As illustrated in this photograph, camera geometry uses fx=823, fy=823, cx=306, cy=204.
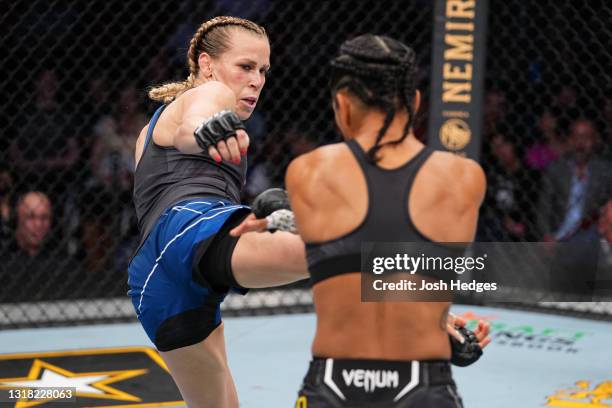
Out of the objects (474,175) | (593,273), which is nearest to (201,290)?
(474,175)

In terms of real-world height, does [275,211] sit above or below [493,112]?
above

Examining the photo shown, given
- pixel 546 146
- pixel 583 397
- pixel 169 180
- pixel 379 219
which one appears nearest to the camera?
pixel 379 219

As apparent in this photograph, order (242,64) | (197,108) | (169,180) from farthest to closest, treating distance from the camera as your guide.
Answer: (242,64) < (169,180) < (197,108)

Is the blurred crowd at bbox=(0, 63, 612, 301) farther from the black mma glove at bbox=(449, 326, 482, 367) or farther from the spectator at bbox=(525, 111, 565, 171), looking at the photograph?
the black mma glove at bbox=(449, 326, 482, 367)

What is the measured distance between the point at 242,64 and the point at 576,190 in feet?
10.5

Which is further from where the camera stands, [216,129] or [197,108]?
[197,108]

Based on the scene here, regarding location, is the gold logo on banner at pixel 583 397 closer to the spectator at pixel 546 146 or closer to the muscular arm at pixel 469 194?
the muscular arm at pixel 469 194

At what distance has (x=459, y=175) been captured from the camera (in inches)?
55.0

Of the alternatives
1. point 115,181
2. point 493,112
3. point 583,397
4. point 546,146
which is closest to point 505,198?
point 546,146

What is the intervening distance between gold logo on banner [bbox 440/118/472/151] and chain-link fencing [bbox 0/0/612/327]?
75 cm

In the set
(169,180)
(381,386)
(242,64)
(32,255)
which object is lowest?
(32,255)

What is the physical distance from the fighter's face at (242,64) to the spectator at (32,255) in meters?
2.89

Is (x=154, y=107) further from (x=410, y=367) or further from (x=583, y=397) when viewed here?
(x=410, y=367)

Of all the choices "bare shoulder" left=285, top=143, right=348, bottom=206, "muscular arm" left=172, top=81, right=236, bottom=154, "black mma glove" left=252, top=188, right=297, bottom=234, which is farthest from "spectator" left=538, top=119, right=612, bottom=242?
"bare shoulder" left=285, top=143, right=348, bottom=206
